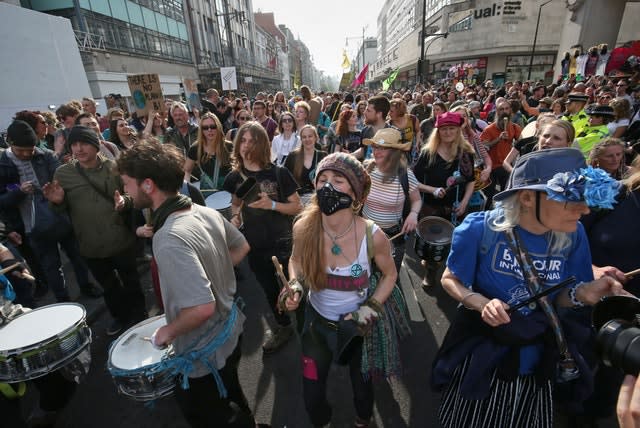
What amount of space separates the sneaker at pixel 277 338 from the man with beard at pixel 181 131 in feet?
11.4

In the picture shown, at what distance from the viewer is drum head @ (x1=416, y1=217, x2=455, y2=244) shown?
3.26m

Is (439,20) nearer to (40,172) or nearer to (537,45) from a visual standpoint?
(537,45)

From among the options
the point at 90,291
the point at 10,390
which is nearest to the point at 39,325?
the point at 10,390

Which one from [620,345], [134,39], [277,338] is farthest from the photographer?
[134,39]

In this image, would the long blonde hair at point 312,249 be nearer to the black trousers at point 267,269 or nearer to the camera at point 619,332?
the black trousers at point 267,269

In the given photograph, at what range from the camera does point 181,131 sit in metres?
5.57

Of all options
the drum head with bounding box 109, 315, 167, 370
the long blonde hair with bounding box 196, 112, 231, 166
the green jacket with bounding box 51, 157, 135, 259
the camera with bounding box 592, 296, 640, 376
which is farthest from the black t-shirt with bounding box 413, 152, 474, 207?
the green jacket with bounding box 51, 157, 135, 259

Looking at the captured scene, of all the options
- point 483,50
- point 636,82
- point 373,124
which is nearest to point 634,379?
point 373,124

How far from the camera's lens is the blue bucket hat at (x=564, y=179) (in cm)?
132

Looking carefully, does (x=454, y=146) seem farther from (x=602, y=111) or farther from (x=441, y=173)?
(x=602, y=111)

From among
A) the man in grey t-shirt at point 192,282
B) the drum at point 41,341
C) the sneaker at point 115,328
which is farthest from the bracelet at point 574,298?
the sneaker at point 115,328

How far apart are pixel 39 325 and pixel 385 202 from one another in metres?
2.92

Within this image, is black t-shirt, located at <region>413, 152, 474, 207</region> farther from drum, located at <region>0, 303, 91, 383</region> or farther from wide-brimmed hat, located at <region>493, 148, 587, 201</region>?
drum, located at <region>0, 303, 91, 383</region>

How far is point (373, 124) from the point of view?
203 inches
